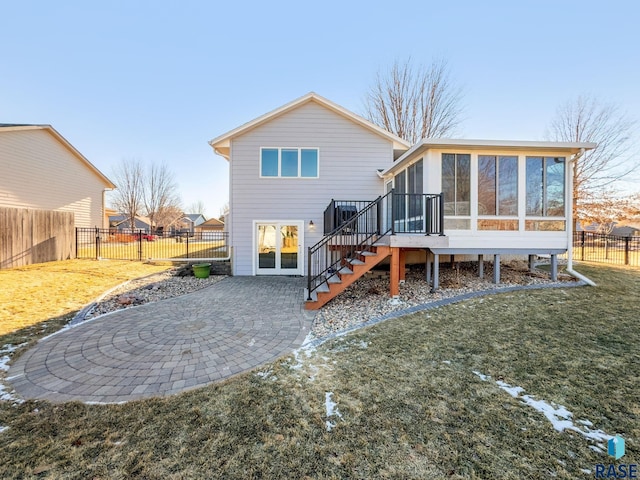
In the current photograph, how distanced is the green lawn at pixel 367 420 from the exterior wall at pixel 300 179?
671 cm

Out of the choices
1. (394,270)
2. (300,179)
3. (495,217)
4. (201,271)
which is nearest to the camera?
(394,270)

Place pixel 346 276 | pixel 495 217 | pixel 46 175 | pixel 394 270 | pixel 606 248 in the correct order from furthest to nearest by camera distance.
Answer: pixel 46 175, pixel 606 248, pixel 495 217, pixel 394 270, pixel 346 276

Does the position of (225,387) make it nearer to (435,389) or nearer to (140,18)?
(435,389)

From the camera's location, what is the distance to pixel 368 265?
243 inches

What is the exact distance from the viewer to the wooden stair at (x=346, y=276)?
5957 millimetres

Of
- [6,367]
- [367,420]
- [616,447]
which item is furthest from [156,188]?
[616,447]

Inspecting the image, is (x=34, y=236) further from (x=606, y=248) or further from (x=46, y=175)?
(x=606, y=248)

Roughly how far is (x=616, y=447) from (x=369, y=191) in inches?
350

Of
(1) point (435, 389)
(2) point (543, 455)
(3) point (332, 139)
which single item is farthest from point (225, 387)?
(3) point (332, 139)

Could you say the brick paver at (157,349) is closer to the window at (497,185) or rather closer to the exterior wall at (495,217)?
the exterior wall at (495,217)

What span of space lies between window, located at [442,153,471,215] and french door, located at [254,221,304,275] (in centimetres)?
514

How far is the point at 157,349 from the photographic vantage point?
3.99 metres

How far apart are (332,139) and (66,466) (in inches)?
396

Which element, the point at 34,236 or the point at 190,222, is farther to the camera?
the point at 190,222
